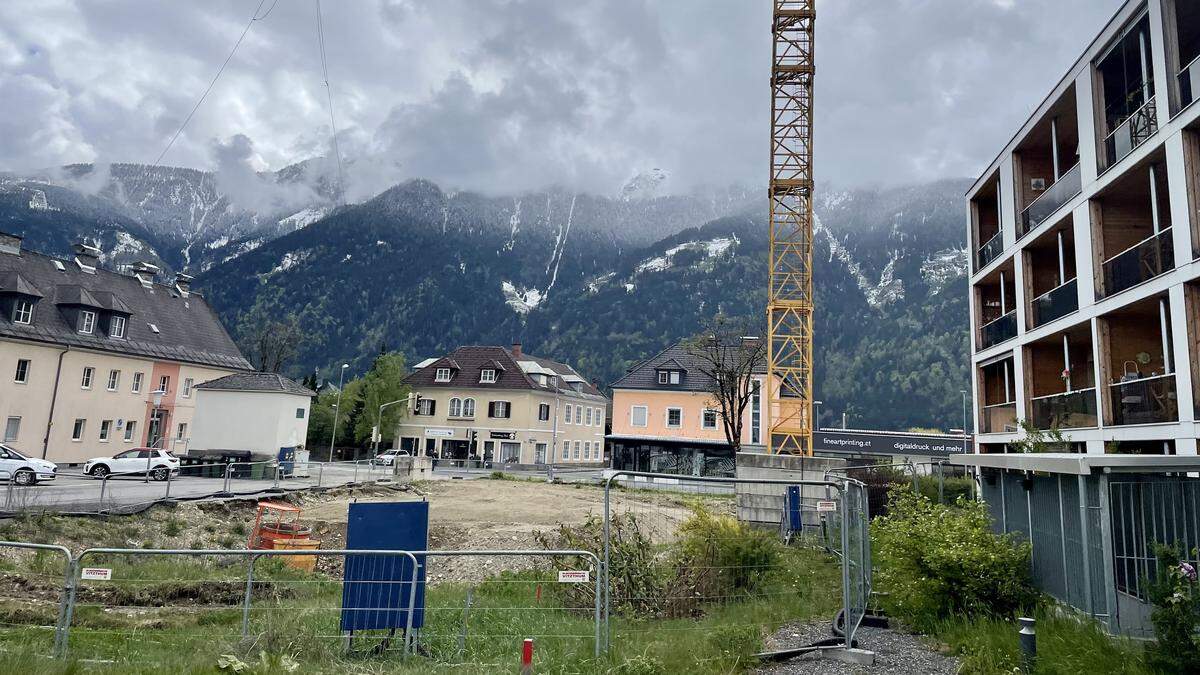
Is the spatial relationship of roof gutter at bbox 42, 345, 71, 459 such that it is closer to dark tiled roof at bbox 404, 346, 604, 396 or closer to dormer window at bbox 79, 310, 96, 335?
dormer window at bbox 79, 310, 96, 335

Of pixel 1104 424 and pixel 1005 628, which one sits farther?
pixel 1104 424

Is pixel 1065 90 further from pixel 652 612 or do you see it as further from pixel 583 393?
pixel 583 393

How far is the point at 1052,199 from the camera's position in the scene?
21516 mm

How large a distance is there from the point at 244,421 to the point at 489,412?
86.7ft

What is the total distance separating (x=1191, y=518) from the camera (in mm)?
8398

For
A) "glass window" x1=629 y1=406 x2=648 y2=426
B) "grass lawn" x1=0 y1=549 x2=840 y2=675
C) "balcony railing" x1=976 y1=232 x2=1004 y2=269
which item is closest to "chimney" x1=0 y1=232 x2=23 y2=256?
"grass lawn" x1=0 y1=549 x2=840 y2=675

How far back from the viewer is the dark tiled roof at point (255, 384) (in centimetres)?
4259

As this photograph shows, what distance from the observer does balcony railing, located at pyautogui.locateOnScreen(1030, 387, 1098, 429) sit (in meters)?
19.2

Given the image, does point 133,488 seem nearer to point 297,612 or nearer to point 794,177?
point 297,612

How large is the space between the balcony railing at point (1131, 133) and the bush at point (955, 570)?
12.0 m

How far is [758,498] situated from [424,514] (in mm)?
12638

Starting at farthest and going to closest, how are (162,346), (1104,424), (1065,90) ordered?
(162,346)
(1065,90)
(1104,424)

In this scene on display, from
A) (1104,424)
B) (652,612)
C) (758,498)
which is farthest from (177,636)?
(1104,424)

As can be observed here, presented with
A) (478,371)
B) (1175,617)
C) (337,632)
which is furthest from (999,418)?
(478,371)
